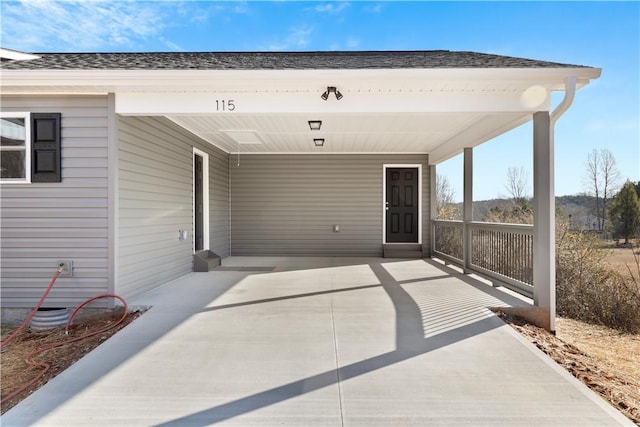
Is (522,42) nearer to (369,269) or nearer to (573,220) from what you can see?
(573,220)

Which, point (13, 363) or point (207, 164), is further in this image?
point (207, 164)

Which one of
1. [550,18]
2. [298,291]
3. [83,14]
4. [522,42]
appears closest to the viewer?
[298,291]

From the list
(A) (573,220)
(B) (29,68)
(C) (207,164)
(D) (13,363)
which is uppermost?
(B) (29,68)

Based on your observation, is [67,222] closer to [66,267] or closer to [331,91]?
[66,267]

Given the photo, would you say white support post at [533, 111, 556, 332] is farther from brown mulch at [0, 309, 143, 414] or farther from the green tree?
the green tree

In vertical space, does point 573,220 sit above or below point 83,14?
below

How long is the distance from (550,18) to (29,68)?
1035 cm

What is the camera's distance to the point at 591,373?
277cm

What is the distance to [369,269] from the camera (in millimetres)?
6809

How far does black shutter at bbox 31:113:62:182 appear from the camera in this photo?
13.3ft

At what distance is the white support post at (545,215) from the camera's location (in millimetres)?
3832

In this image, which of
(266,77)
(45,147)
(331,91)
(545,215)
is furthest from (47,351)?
(545,215)

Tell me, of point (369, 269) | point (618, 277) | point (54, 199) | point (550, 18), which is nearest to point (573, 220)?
point (618, 277)

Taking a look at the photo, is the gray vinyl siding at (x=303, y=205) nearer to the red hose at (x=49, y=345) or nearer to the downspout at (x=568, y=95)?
the red hose at (x=49, y=345)
